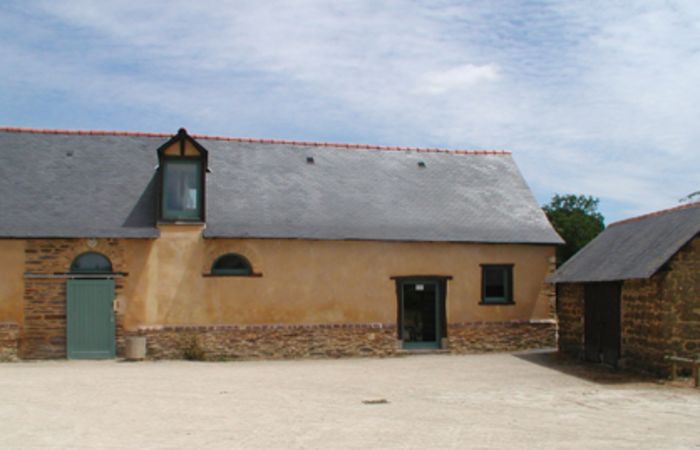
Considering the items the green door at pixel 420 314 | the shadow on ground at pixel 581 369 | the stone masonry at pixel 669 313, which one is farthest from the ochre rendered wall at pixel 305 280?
the stone masonry at pixel 669 313

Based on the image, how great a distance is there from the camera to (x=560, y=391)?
1363 cm

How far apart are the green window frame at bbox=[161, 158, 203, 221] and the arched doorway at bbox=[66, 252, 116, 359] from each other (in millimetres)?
2175

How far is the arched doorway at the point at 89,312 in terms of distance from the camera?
1905cm

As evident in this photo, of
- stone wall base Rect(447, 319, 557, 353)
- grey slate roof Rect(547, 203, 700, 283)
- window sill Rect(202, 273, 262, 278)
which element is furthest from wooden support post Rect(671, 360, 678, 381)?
window sill Rect(202, 273, 262, 278)

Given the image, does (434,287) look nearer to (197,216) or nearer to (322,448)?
(197,216)

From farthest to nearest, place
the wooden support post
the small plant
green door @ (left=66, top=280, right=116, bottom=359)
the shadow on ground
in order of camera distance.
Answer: the small plant < green door @ (left=66, top=280, right=116, bottom=359) < the shadow on ground < the wooden support post

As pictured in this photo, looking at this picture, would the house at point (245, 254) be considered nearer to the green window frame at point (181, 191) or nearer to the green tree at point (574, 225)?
the green window frame at point (181, 191)

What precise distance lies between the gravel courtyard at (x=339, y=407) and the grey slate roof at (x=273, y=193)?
3.87 metres

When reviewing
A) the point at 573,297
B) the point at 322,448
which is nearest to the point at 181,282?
the point at 573,297

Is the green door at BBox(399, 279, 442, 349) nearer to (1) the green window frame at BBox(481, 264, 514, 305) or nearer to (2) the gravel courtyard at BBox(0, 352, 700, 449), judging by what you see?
(1) the green window frame at BBox(481, 264, 514, 305)

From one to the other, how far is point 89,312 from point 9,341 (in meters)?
1.83

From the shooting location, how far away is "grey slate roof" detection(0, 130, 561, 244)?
784 inches

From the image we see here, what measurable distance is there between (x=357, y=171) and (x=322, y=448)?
1516cm

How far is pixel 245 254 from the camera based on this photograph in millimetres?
20188
